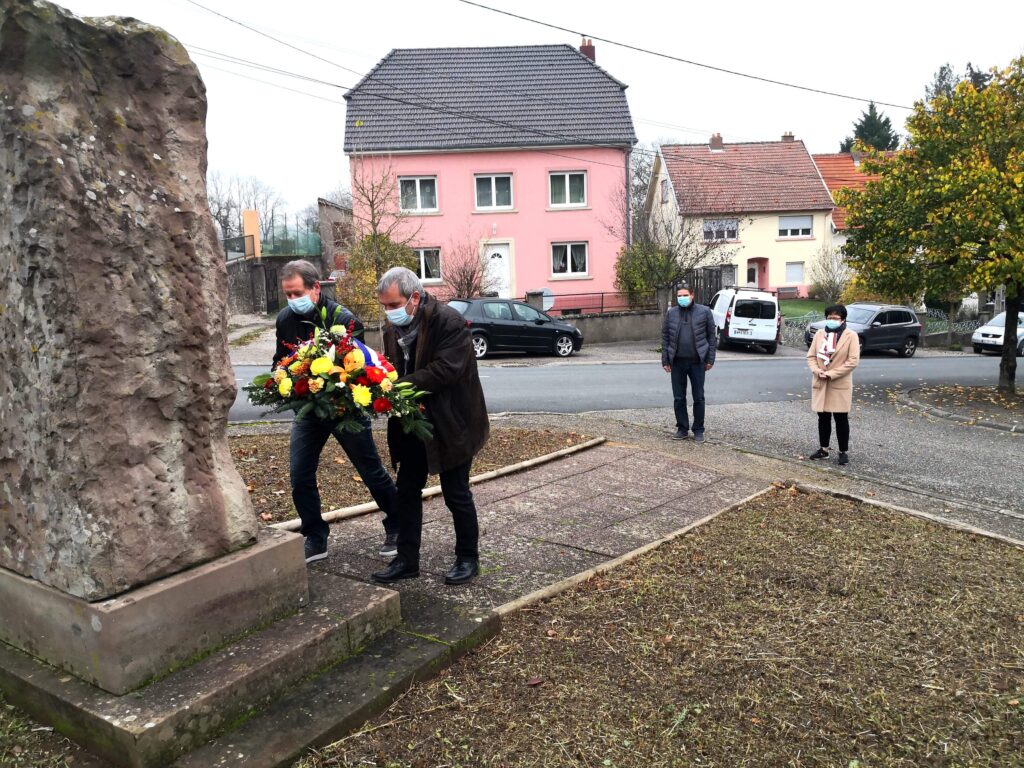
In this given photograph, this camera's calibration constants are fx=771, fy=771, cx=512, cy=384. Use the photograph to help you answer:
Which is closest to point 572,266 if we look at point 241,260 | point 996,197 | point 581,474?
point 241,260

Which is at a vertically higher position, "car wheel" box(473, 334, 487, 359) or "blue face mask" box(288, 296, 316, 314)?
"blue face mask" box(288, 296, 316, 314)

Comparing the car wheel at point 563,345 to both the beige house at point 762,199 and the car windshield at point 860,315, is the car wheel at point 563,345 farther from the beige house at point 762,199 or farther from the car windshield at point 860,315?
the beige house at point 762,199

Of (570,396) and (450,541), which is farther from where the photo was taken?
(570,396)

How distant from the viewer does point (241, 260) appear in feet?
109

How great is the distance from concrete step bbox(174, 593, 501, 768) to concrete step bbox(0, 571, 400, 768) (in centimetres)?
6

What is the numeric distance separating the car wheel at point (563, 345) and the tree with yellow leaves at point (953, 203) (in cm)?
814

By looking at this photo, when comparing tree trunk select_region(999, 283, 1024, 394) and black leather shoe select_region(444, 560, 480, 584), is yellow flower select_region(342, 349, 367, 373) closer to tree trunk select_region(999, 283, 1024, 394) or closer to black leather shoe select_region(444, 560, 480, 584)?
black leather shoe select_region(444, 560, 480, 584)

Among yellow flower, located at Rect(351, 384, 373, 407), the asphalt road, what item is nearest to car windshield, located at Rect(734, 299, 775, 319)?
the asphalt road

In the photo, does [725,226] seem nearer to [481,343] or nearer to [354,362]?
[481,343]

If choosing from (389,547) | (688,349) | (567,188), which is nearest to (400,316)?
(389,547)

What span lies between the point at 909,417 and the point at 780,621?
30.5 feet

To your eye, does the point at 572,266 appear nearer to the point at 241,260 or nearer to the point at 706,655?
the point at 241,260

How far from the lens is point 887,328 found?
23.7 m

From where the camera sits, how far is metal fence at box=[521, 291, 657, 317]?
84.5 ft
